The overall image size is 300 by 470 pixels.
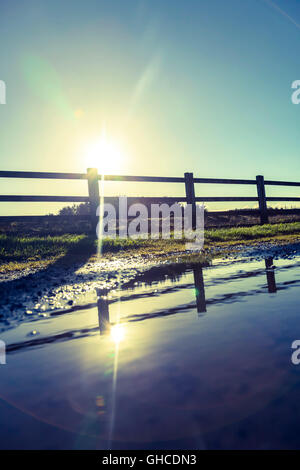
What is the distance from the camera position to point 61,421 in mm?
1028

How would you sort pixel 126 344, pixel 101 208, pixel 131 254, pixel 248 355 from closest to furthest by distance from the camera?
pixel 248 355, pixel 126 344, pixel 131 254, pixel 101 208

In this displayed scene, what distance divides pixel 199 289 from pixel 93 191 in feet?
17.5

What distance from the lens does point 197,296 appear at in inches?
107

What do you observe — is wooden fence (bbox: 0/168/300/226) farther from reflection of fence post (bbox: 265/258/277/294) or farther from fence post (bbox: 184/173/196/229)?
reflection of fence post (bbox: 265/258/277/294)

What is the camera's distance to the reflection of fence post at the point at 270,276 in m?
2.73

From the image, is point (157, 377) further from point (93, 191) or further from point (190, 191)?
point (190, 191)

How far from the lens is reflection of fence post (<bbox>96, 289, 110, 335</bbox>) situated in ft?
6.78

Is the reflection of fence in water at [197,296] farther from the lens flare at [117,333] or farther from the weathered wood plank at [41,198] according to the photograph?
the weathered wood plank at [41,198]

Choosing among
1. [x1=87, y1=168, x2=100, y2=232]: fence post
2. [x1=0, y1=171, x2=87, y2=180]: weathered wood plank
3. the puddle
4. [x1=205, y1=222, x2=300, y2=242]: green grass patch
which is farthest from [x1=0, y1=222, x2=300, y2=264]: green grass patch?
the puddle

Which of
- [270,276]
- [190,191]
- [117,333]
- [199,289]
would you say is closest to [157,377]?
[117,333]

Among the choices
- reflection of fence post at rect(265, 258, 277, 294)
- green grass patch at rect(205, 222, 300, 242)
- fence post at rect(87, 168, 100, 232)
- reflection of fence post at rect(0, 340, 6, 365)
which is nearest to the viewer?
reflection of fence post at rect(0, 340, 6, 365)

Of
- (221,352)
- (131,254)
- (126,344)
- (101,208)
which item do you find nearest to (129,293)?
(126,344)
